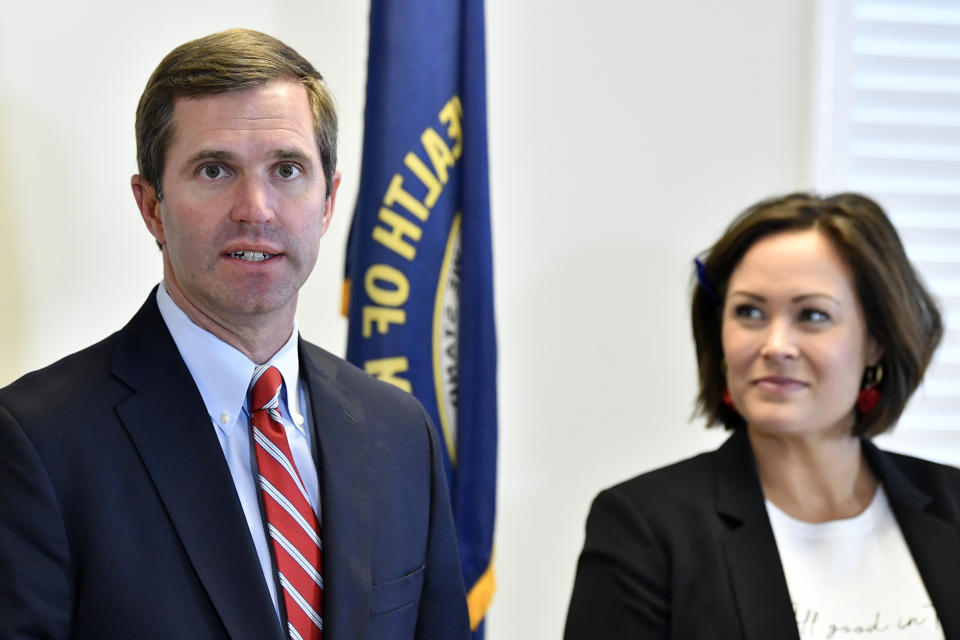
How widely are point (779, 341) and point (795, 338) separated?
0.15ft

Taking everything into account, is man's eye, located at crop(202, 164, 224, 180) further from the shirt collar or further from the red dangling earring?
the red dangling earring

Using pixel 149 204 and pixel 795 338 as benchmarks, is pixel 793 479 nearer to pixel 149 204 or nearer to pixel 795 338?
pixel 795 338

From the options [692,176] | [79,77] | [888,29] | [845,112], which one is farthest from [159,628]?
[888,29]

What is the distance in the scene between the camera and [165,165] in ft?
4.50

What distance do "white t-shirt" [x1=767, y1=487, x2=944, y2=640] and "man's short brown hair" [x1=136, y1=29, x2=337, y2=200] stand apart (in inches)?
51.2

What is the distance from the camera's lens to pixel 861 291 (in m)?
2.15

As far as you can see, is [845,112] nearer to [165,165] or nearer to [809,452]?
[809,452]

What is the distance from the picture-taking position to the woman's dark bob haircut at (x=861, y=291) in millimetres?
2145

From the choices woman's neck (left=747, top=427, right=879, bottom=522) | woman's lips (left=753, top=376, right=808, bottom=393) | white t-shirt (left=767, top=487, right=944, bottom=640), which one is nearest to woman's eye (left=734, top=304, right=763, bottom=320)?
woman's lips (left=753, top=376, right=808, bottom=393)

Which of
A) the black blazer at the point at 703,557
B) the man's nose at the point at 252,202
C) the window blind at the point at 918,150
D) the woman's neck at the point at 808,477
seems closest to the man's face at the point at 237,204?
the man's nose at the point at 252,202

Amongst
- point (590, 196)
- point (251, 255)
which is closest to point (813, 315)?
point (590, 196)

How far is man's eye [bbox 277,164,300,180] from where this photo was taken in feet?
4.55

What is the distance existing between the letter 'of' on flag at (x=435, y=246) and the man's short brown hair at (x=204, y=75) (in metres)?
0.80

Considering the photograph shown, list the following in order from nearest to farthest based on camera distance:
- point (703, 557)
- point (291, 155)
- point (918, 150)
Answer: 1. point (291, 155)
2. point (703, 557)
3. point (918, 150)
